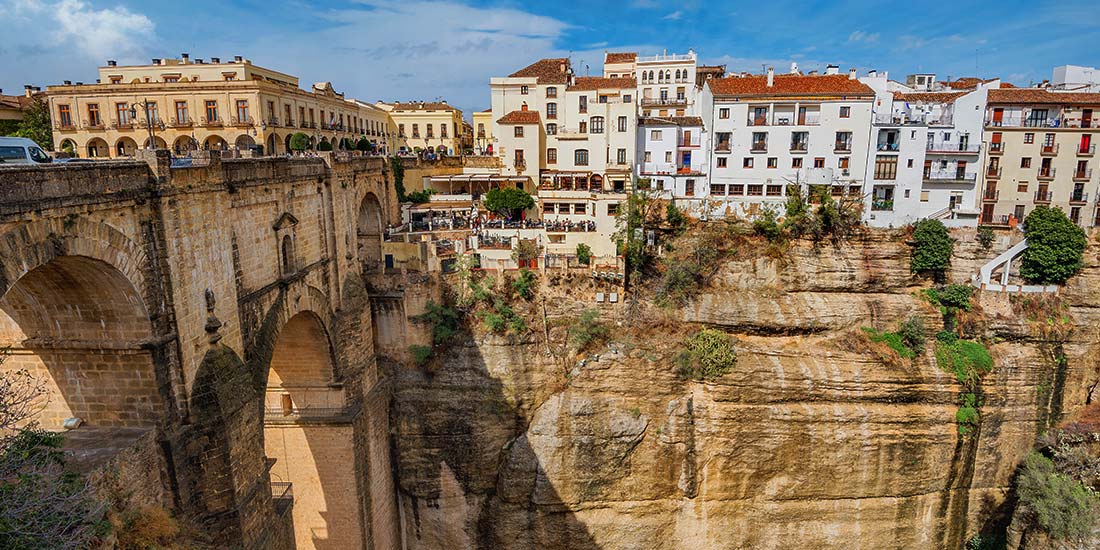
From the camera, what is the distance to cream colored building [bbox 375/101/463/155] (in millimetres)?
46938

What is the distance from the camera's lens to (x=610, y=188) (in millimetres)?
30016

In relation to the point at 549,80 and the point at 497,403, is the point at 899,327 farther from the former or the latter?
the point at 549,80

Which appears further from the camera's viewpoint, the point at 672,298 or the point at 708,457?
the point at 672,298

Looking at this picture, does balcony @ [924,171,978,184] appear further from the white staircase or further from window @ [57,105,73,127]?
window @ [57,105,73,127]

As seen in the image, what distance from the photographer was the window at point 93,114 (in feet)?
84.2

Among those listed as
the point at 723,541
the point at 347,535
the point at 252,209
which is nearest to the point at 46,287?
the point at 252,209

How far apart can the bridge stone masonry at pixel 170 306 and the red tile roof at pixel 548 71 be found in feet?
58.4

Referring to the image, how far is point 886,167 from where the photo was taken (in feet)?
89.4

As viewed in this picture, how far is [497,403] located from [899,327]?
1506 centimetres

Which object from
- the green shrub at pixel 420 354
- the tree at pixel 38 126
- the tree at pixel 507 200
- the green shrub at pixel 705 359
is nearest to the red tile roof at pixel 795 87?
the tree at pixel 507 200

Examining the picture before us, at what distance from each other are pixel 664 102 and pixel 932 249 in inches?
755

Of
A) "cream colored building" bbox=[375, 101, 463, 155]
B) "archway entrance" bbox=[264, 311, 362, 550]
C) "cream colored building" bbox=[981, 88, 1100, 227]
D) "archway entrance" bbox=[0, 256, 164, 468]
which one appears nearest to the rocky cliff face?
"archway entrance" bbox=[264, 311, 362, 550]

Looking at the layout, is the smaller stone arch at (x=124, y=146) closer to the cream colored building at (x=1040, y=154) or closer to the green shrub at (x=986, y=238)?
the green shrub at (x=986, y=238)

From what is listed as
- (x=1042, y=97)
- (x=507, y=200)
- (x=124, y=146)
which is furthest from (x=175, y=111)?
(x=1042, y=97)
